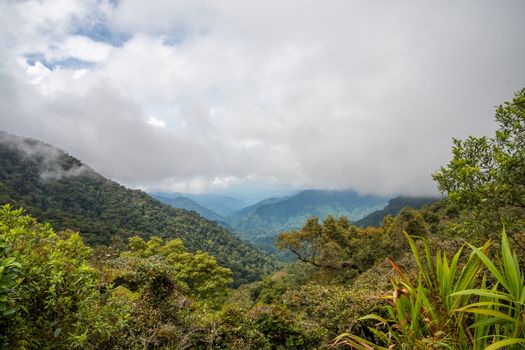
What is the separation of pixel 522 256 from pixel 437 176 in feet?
9.03

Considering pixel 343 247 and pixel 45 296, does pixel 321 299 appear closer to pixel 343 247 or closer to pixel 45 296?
pixel 45 296

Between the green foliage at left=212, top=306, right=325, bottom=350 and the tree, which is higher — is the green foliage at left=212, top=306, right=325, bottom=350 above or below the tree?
below

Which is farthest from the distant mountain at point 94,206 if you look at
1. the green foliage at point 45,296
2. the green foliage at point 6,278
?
the green foliage at point 6,278

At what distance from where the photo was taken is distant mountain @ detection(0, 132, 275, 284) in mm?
64625

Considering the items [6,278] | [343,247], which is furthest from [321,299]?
[343,247]

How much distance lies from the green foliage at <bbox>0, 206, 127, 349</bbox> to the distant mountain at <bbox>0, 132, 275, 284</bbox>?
191 ft

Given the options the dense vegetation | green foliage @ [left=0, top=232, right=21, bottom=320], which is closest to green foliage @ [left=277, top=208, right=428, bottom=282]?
the dense vegetation

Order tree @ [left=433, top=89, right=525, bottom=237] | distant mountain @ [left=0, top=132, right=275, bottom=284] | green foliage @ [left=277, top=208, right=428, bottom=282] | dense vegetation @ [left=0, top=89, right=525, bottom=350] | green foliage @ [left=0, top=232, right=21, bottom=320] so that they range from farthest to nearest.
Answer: distant mountain @ [left=0, top=132, right=275, bottom=284], green foliage @ [left=277, top=208, right=428, bottom=282], tree @ [left=433, top=89, right=525, bottom=237], dense vegetation @ [left=0, top=89, right=525, bottom=350], green foliage @ [left=0, top=232, right=21, bottom=320]

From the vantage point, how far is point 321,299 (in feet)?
21.5

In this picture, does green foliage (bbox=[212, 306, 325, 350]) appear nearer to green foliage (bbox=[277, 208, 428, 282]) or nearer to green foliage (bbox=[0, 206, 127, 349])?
green foliage (bbox=[0, 206, 127, 349])

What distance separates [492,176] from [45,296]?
655 centimetres

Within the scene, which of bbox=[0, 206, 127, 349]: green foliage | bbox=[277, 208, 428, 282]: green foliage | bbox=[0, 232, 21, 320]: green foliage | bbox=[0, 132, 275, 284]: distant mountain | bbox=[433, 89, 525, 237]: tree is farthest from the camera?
bbox=[0, 132, 275, 284]: distant mountain

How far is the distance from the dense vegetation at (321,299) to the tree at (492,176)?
0.06 ft

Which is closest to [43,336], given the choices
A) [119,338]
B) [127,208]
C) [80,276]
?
[80,276]
